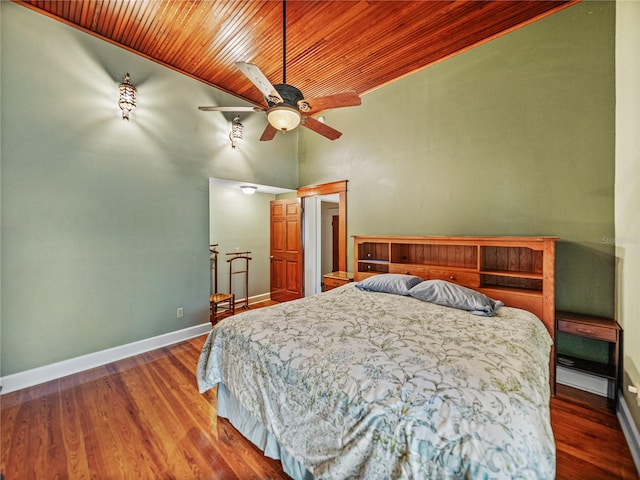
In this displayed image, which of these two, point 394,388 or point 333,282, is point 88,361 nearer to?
point 333,282

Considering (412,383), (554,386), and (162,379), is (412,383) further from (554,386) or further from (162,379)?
(162,379)

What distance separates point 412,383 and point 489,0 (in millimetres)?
3257

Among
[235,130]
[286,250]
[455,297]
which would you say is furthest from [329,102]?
[286,250]

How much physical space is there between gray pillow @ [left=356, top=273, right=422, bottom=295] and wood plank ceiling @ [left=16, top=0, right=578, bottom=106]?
2.57 m

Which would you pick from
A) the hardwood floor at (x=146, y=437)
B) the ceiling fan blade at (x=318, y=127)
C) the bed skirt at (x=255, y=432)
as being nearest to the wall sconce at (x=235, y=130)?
the ceiling fan blade at (x=318, y=127)

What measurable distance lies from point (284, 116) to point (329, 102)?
1.29 ft

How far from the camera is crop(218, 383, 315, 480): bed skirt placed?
4.88ft

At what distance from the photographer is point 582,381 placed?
2393mm

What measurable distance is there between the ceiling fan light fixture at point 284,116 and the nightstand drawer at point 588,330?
2.82m

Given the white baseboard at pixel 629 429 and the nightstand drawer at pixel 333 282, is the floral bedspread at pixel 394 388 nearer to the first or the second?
the white baseboard at pixel 629 429

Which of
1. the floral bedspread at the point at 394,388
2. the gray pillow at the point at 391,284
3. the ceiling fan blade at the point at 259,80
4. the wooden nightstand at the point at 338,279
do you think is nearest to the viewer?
the floral bedspread at the point at 394,388

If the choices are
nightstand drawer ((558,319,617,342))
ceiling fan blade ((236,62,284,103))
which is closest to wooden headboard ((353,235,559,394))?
nightstand drawer ((558,319,617,342))

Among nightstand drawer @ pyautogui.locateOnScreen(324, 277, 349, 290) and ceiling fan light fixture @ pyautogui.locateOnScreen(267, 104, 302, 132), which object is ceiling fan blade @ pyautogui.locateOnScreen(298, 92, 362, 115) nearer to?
ceiling fan light fixture @ pyautogui.locateOnScreen(267, 104, 302, 132)

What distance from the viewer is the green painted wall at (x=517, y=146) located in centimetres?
239
